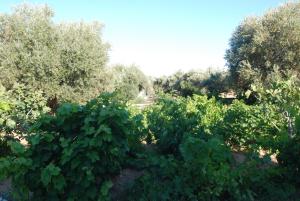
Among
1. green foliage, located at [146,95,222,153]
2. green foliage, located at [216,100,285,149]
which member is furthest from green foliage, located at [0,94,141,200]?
green foliage, located at [216,100,285,149]

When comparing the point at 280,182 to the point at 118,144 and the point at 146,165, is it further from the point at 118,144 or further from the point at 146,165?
the point at 118,144

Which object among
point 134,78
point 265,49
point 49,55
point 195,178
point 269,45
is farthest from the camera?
point 134,78

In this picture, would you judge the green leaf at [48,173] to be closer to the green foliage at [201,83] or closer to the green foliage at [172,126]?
the green foliage at [172,126]

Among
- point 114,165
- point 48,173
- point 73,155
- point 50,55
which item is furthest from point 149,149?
point 50,55

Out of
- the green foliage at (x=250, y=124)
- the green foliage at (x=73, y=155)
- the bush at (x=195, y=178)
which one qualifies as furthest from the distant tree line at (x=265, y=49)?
the green foliage at (x=73, y=155)

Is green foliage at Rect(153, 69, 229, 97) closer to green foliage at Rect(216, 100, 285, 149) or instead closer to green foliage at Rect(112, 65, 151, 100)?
green foliage at Rect(112, 65, 151, 100)

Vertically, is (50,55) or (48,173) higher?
(50,55)

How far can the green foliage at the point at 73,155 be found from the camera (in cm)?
427

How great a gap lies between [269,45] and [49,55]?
12755mm

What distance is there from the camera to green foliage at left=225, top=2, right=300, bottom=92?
2042 centimetres

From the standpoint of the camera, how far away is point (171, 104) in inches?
258

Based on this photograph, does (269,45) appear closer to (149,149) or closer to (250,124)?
(250,124)

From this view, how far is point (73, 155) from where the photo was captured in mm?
4316

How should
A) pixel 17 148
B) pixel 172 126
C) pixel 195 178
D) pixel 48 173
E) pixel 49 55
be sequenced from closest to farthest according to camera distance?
pixel 48 173, pixel 17 148, pixel 195 178, pixel 172 126, pixel 49 55
